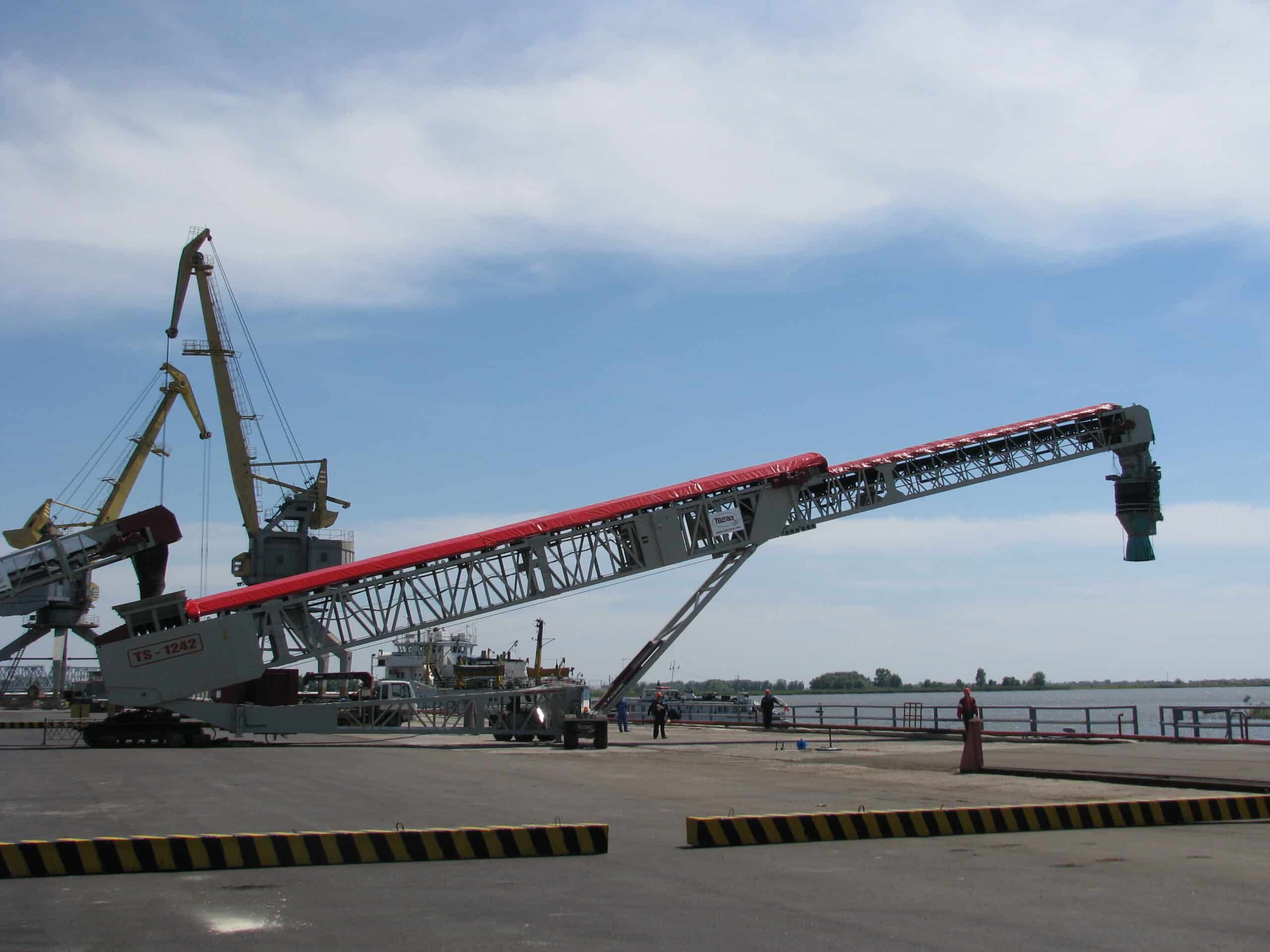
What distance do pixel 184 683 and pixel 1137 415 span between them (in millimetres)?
35516

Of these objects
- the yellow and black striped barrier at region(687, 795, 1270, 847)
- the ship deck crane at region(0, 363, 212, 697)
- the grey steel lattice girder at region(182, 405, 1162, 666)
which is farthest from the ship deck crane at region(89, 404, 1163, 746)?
the ship deck crane at region(0, 363, 212, 697)

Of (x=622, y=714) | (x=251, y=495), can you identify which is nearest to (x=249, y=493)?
(x=251, y=495)

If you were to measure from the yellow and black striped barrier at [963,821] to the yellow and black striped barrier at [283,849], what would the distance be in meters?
1.54

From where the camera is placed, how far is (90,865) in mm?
9508

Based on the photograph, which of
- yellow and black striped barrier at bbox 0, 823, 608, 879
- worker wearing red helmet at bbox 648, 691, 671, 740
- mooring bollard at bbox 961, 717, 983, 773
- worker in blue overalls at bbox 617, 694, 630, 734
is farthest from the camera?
worker in blue overalls at bbox 617, 694, 630, 734

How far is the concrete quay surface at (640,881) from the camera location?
750cm

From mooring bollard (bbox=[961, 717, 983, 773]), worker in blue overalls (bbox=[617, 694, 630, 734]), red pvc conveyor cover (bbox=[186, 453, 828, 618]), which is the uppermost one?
red pvc conveyor cover (bbox=[186, 453, 828, 618])

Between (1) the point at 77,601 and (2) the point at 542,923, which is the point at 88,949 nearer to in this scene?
(2) the point at 542,923

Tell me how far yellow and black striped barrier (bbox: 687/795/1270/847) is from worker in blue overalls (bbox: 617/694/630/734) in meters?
24.6

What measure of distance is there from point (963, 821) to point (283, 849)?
24.1 ft

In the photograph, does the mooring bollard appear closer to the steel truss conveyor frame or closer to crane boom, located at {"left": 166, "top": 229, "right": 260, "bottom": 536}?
the steel truss conveyor frame

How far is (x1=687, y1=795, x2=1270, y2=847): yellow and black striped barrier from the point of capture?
1155cm

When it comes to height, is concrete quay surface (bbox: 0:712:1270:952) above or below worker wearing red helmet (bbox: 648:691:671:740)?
above

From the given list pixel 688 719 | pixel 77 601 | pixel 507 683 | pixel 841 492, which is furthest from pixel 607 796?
pixel 77 601
